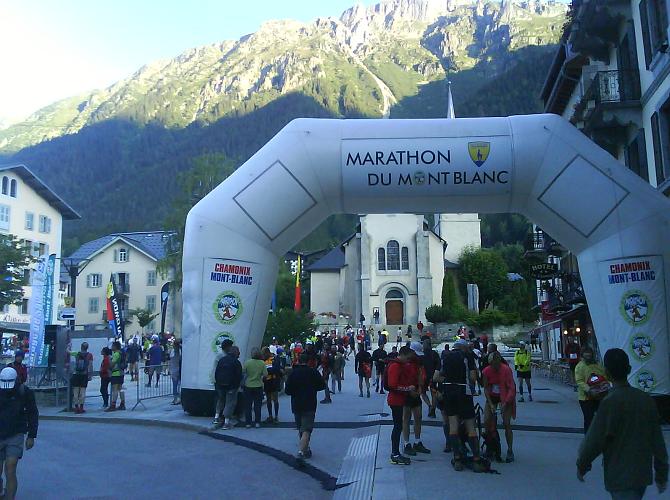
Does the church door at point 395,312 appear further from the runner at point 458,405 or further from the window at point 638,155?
the runner at point 458,405

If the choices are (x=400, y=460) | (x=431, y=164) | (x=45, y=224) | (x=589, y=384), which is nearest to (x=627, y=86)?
(x=431, y=164)

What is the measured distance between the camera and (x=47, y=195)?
53812 mm

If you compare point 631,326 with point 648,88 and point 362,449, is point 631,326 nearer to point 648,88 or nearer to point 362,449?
point 362,449

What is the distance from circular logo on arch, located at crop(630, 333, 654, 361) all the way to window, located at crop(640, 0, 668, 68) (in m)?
7.18

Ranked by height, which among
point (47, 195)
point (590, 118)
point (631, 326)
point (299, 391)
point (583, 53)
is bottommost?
point (299, 391)

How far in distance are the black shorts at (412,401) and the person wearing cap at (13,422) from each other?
194 inches

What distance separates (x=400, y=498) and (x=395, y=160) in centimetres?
779

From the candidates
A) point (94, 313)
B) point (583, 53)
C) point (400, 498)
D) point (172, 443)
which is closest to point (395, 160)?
point (172, 443)

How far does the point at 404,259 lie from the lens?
6106 centimetres

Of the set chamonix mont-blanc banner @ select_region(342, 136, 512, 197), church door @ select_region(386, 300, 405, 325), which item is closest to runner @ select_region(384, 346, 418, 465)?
chamonix mont-blanc banner @ select_region(342, 136, 512, 197)

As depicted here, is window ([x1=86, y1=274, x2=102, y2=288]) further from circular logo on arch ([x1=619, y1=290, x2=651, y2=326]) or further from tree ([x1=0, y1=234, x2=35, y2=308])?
circular logo on arch ([x1=619, y1=290, x2=651, y2=326])

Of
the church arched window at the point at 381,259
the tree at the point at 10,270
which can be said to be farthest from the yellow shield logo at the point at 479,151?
the church arched window at the point at 381,259

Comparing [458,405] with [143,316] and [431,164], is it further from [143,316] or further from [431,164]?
[143,316]

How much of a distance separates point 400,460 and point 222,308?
19.8 feet
